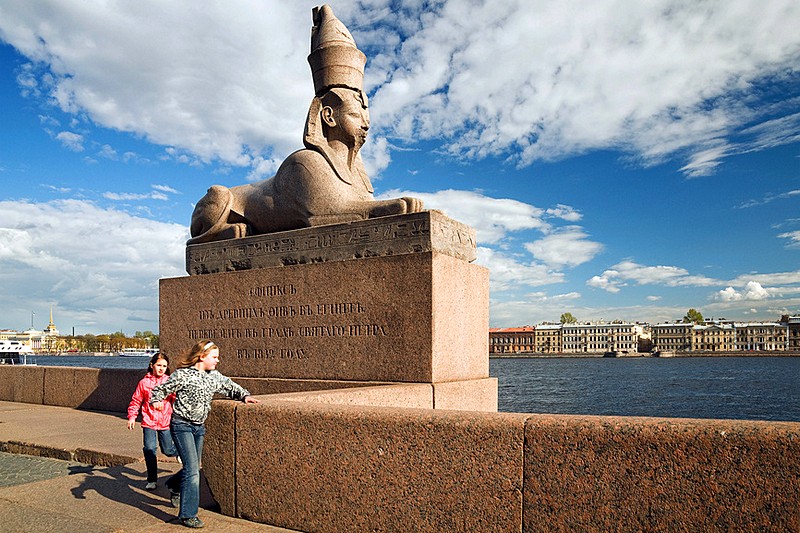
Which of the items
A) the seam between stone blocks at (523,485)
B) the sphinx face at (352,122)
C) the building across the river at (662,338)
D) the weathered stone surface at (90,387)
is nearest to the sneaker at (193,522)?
the seam between stone blocks at (523,485)

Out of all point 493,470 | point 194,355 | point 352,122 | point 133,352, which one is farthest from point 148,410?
point 133,352

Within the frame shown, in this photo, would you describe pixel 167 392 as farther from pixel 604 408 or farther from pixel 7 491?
pixel 604 408

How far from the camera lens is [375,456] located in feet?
10.4

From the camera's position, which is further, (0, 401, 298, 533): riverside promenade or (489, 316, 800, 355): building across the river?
(489, 316, 800, 355): building across the river

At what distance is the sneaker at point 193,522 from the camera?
3518 mm

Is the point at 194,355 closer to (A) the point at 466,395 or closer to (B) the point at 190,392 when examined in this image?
(B) the point at 190,392

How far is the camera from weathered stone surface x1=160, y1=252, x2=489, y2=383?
19.9 ft

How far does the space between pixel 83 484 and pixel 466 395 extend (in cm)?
334

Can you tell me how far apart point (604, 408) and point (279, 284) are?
21.2 meters

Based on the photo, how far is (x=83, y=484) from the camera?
4.53 metres

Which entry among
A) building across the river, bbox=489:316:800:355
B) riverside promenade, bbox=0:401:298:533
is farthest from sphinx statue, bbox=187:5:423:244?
building across the river, bbox=489:316:800:355

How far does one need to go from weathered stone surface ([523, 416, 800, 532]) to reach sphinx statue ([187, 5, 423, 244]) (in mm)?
4589

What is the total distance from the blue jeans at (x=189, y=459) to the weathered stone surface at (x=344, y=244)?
306cm

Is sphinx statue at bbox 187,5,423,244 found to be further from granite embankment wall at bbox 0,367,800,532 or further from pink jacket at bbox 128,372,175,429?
granite embankment wall at bbox 0,367,800,532
